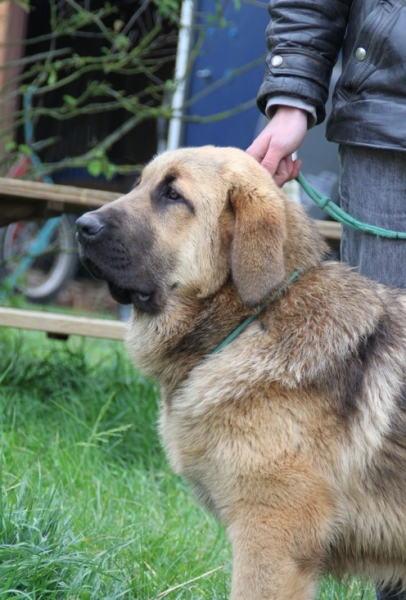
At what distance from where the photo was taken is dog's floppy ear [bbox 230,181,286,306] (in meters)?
2.66

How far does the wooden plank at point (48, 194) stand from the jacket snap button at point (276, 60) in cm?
220

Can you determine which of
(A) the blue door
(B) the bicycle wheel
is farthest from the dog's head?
(B) the bicycle wheel

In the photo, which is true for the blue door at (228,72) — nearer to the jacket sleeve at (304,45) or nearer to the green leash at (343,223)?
the jacket sleeve at (304,45)

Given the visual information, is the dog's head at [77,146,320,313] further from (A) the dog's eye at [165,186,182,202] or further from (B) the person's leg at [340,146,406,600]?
(B) the person's leg at [340,146,406,600]

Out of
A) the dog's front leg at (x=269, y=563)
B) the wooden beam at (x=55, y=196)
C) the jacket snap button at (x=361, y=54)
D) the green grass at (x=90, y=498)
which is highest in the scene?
the jacket snap button at (x=361, y=54)

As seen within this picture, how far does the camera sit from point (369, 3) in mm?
2756

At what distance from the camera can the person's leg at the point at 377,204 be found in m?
2.83

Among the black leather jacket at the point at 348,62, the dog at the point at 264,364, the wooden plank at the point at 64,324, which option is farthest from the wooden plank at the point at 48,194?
the black leather jacket at the point at 348,62

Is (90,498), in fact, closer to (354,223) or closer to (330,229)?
(354,223)

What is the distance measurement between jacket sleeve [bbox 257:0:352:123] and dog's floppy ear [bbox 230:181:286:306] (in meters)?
0.38

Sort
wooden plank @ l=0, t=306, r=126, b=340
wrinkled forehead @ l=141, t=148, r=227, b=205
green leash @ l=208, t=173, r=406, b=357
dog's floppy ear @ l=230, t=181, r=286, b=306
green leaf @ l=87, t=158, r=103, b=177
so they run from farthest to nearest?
green leaf @ l=87, t=158, r=103, b=177
wooden plank @ l=0, t=306, r=126, b=340
wrinkled forehead @ l=141, t=148, r=227, b=205
green leash @ l=208, t=173, r=406, b=357
dog's floppy ear @ l=230, t=181, r=286, b=306

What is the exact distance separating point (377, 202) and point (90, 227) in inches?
36.5

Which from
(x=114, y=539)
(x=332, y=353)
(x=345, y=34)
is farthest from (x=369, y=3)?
(x=114, y=539)

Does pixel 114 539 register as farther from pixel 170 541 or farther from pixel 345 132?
pixel 345 132
